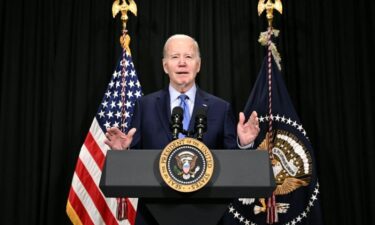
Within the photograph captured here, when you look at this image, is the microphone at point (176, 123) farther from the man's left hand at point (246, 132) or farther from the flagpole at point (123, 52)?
the flagpole at point (123, 52)

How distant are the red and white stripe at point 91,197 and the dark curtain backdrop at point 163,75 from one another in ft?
1.32

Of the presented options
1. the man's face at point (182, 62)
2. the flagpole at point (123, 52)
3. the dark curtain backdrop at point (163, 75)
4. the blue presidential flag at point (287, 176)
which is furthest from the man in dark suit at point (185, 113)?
the dark curtain backdrop at point (163, 75)

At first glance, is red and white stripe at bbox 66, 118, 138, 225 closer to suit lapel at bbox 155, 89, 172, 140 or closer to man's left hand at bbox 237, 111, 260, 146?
suit lapel at bbox 155, 89, 172, 140

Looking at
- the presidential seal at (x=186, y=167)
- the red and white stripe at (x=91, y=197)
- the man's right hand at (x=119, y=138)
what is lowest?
the red and white stripe at (x=91, y=197)

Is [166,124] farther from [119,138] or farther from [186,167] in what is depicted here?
[186,167]

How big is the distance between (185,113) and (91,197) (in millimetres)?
1604

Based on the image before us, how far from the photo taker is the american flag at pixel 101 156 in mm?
3729

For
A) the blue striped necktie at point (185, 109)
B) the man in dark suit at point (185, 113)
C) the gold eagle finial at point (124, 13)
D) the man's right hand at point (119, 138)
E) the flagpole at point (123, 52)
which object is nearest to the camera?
the man's right hand at point (119, 138)

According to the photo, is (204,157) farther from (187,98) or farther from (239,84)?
(239,84)

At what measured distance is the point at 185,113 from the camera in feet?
8.25

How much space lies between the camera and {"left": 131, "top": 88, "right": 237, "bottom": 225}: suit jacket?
2.40 meters

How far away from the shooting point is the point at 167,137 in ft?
7.82

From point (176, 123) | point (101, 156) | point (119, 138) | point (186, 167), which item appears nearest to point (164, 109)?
point (119, 138)

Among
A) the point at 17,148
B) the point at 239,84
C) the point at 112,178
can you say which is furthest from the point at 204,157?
the point at 17,148
